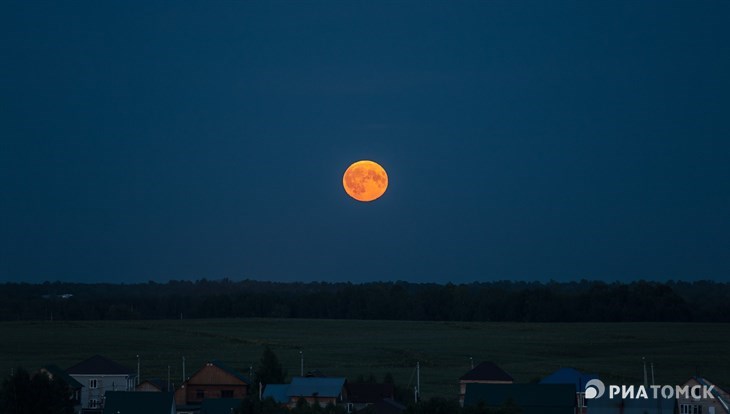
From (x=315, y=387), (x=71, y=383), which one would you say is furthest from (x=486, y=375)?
(x=71, y=383)

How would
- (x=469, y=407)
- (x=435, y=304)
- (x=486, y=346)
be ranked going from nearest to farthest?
(x=469, y=407)
(x=486, y=346)
(x=435, y=304)

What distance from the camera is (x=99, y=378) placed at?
1895 inches

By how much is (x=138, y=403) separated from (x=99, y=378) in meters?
9.33

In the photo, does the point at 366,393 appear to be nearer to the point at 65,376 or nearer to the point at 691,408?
the point at 65,376

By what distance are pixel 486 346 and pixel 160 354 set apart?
962 inches

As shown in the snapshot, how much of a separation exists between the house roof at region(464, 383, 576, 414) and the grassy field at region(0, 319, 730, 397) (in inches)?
415

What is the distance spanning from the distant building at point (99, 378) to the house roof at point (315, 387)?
8.75 m

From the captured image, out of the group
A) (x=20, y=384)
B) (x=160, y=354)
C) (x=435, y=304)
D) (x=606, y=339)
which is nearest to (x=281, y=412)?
(x=20, y=384)

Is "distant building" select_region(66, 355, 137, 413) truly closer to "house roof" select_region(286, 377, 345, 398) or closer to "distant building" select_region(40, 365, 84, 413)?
"distant building" select_region(40, 365, 84, 413)

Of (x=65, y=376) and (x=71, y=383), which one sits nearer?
(x=71, y=383)

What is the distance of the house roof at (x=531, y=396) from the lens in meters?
39.1

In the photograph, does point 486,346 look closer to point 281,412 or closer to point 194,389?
point 194,389

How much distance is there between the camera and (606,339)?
3585 inches

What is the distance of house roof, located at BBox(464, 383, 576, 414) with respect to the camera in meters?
39.1
